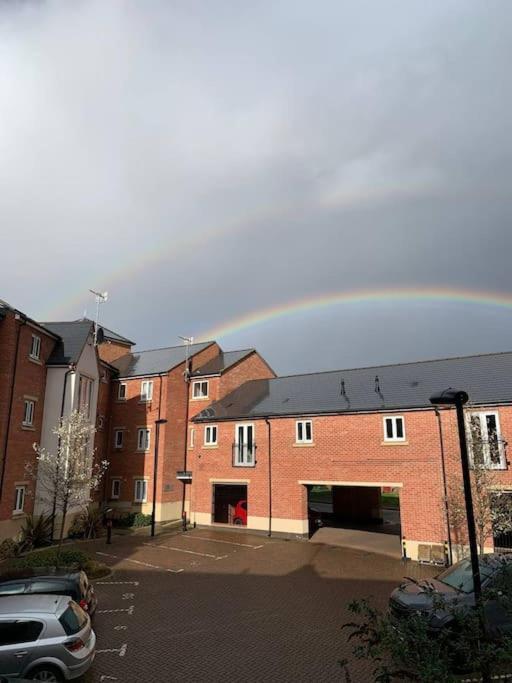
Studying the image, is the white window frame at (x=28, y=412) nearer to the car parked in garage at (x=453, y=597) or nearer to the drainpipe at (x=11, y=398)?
the drainpipe at (x=11, y=398)

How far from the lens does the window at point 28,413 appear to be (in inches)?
958

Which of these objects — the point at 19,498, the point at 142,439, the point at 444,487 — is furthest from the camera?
the point at 142,439

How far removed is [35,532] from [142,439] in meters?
11.5

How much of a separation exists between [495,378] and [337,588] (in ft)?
41.3

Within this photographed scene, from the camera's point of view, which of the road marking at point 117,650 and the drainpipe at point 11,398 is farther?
the drainpipe at point 11,398

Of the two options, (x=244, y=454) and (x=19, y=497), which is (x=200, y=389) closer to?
(x=244, y=454)

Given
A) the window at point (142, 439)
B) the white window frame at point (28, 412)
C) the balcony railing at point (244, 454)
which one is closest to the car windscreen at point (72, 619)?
the white window frame at point (28, 412)

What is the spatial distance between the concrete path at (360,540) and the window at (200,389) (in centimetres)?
1231

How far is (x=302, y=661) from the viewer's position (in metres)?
10.2

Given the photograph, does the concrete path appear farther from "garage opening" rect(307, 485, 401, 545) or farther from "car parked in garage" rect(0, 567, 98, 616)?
"car parked in garage" rect(0, 567, 98, 616)

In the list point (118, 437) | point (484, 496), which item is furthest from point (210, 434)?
point (484, 496)

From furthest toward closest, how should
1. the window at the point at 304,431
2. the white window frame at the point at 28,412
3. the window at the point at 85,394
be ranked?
1. the window at the point at 85,394
2. the window at the point at 304,431
3. the white window frame at the point at 28,412

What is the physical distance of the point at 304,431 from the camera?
2666cm

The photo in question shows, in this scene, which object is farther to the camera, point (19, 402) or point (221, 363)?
point (221, 363)
